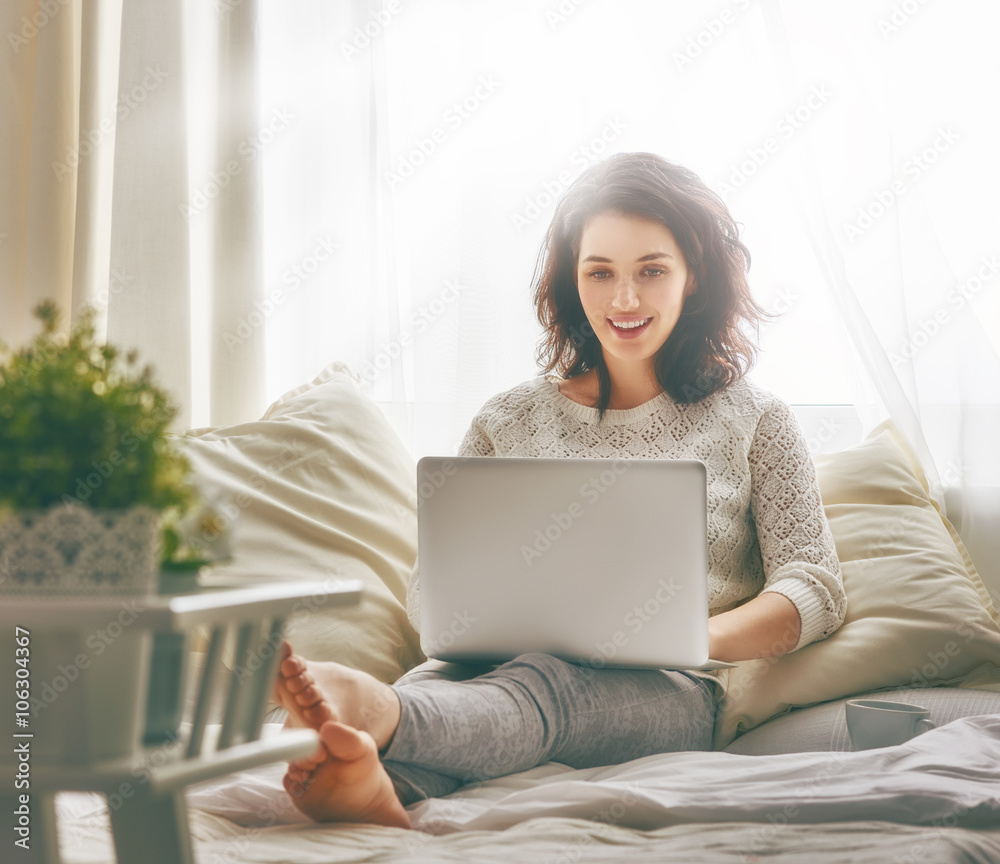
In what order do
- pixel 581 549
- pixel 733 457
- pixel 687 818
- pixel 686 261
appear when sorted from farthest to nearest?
pixel 686 261
pixel 733 457
pixel 581 549
pixel 687 818

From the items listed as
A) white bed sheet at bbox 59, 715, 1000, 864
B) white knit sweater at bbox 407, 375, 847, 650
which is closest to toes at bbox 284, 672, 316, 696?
white bed sheet at bbox 59, 715, 1000, 864

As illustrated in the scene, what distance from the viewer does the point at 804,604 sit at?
49.1 inches

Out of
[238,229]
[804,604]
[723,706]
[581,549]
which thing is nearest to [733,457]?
[804,604]

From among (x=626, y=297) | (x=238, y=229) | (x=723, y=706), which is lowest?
(x=723, y=706)

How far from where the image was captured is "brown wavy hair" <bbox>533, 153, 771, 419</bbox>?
1.50 metres

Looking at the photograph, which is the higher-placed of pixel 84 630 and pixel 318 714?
pixel 84 630

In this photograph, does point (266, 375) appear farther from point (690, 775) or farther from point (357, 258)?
point (690, 775)

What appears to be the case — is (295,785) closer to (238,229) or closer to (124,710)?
(124,710)

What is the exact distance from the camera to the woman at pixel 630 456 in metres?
0.92

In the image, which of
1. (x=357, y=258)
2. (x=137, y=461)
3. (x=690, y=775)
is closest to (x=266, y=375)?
(x=357, y=258)

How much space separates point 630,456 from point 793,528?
0.91ft

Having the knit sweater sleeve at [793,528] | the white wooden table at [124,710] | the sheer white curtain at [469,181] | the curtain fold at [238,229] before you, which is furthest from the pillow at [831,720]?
the curtain fold at [238,229]

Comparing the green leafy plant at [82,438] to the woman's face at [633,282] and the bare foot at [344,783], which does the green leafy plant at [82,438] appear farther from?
the woman's face at [633,282]

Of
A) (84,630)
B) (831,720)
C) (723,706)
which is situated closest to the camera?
(84,630)
